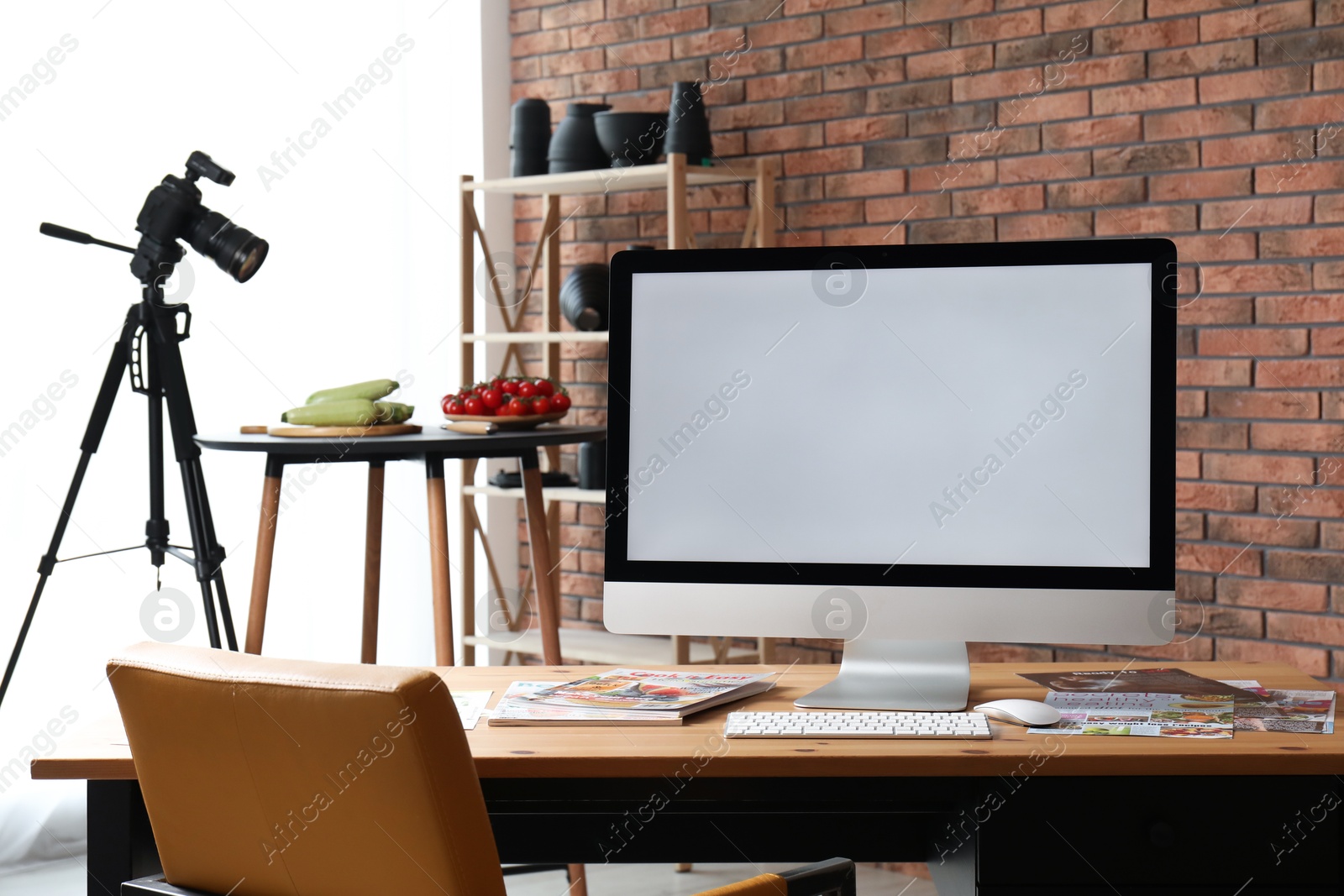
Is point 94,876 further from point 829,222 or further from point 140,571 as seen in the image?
point 829,222

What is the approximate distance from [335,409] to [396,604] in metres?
1.30

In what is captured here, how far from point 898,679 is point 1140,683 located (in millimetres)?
331

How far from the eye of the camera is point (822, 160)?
3.31 meters

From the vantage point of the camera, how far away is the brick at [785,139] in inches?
131

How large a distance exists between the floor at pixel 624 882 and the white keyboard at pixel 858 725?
154 cm

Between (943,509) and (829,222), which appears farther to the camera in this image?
(829,222)

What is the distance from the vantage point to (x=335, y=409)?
2.54 meters

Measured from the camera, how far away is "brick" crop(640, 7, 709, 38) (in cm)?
349

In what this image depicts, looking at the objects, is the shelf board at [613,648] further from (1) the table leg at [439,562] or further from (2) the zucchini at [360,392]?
(2) the zucchini at [360,392]

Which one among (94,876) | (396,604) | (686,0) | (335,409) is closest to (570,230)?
(686,0)

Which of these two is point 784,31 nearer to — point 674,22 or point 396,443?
point 674,22

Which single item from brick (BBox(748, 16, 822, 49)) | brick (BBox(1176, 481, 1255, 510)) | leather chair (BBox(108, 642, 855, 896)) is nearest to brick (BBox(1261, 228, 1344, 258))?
Answer: brick (BBox(1176, 481, 1255, 510))

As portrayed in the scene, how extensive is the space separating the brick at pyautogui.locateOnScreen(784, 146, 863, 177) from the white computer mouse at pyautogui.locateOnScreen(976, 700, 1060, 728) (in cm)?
199

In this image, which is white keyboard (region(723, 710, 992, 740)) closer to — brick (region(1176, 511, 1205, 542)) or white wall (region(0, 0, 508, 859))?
brick (region(1176, 511, 1205, 542))
